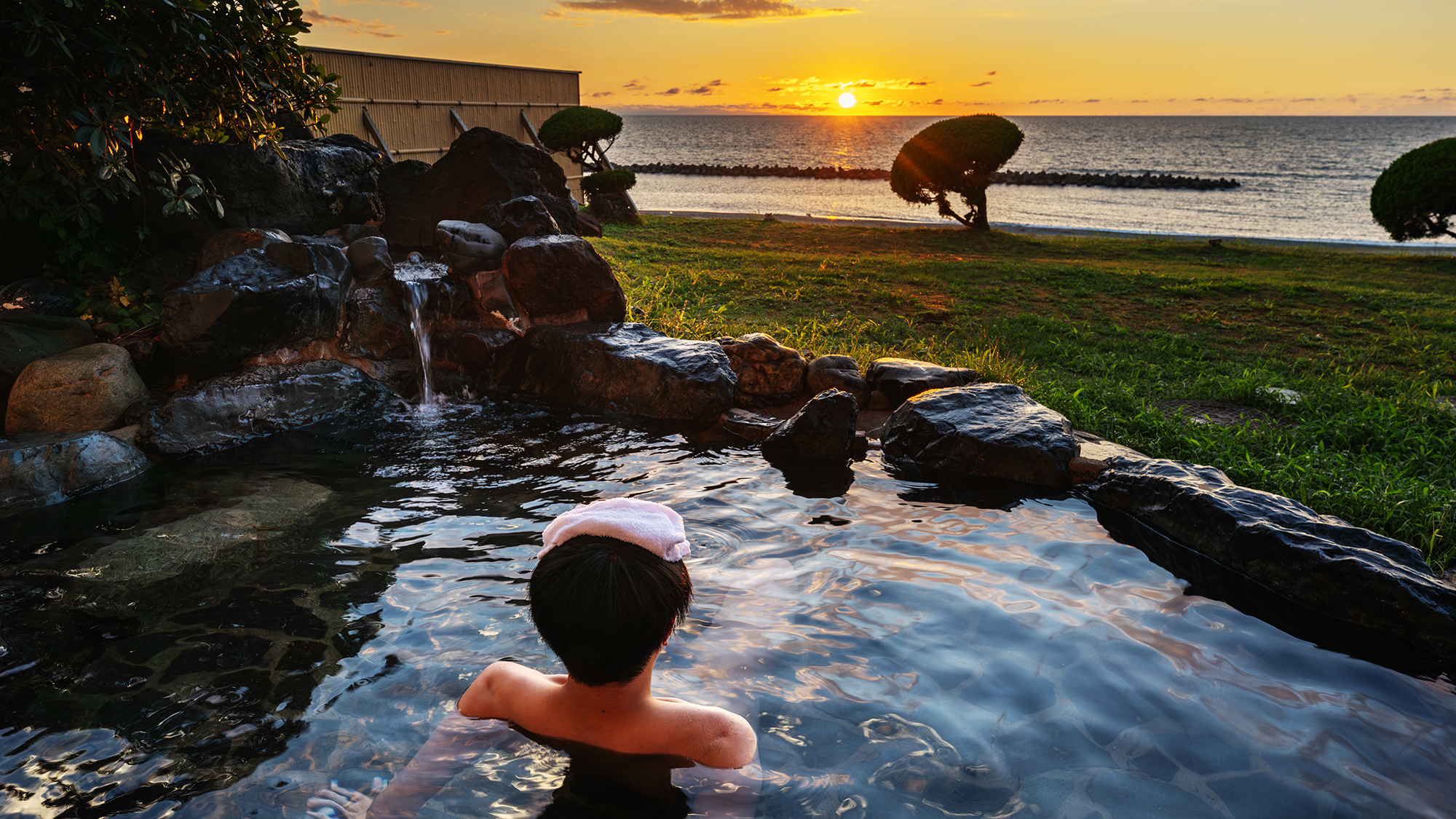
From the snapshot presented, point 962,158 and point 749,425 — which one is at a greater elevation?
point 962,158

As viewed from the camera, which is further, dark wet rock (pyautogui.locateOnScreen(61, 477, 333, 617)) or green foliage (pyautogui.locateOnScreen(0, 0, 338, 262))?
green foliage (pyautogui.locateOnScreen(0, 0, 338, 262))

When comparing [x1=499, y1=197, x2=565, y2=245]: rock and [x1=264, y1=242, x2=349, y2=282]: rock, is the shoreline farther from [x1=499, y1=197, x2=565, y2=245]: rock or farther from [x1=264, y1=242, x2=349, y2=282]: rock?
[x1=264, y1=242, x2=349, y2=282]: rock

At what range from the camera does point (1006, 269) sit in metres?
14.5

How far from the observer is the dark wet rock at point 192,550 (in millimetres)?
3930

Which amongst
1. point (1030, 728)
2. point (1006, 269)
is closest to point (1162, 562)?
point (1030, 728)

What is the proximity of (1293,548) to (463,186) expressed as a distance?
845cm

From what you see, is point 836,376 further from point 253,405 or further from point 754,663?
point 253,405

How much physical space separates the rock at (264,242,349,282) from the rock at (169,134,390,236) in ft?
2.23

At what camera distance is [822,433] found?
618 cm

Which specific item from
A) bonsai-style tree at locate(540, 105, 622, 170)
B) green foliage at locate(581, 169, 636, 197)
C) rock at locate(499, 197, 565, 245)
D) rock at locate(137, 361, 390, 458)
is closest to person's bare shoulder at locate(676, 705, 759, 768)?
rock at locate(137, 361, 390, 458)

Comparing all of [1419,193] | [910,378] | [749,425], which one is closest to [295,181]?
[749,425]

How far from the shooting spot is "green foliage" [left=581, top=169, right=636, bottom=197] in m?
22.1

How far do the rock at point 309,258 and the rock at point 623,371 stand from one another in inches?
70.2

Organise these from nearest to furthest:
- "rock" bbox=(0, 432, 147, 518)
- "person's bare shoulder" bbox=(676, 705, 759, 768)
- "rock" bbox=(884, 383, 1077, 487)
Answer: "person's bare shoulder" bbox=(676, 705, 759, 768), "rock" bbox=(0, 432, 147, 518), "rock" bbox=(884, 383, 1077, 487)
